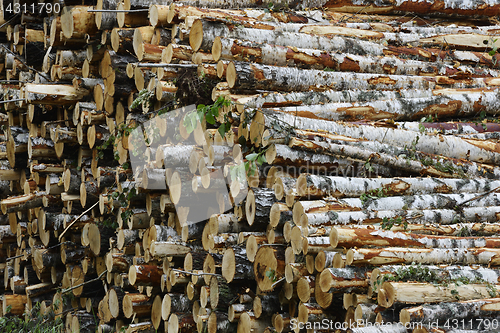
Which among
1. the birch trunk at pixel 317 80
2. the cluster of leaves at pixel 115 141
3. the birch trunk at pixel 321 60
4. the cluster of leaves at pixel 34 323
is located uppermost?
Result: the birch trunk at pixel 321 60

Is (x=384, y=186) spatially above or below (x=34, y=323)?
above

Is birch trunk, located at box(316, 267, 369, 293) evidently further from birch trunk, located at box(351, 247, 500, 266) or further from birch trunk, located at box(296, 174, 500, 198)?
birch trunk, located at box(296, 174, 500, 198)

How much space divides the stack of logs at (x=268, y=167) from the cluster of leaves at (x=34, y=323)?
0.24m

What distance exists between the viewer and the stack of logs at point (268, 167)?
416cm

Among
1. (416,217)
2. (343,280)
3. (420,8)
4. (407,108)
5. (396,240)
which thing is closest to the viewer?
(343,280)

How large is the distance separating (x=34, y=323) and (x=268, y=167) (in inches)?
192

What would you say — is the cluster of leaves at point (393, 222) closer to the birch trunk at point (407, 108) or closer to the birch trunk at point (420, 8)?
the birch trunk at point (407, 108)

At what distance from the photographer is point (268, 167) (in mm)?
4758

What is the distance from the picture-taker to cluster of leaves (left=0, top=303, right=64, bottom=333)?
708 cm

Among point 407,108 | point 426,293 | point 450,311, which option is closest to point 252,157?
point 426,293

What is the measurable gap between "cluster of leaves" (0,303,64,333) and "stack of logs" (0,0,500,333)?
243 millimetres

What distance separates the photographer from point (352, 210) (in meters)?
4.45

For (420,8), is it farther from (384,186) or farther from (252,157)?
(252,157)

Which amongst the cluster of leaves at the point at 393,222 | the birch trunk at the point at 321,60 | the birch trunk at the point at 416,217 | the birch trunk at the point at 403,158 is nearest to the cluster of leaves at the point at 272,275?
the birch trunk at the point at 416,217
